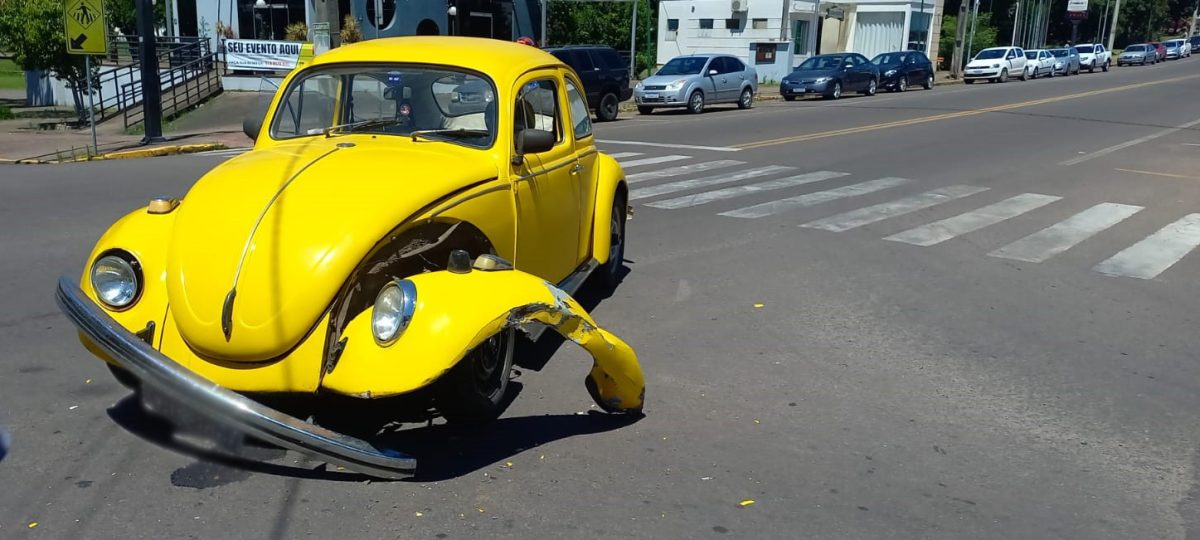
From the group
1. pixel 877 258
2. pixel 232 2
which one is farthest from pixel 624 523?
pixel 232 2

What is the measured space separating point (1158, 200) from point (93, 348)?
40.6 ft

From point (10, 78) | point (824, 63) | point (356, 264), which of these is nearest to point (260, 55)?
point (824, 63)

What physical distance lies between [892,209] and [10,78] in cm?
4840

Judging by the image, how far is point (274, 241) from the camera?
397 cm

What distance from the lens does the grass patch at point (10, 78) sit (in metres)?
41.8

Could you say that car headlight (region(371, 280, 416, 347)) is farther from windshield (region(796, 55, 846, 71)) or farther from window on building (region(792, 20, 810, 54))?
window on building (region(792, 20, 810, 54))

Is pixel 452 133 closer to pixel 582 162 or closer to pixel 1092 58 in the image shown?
pixel 582 162

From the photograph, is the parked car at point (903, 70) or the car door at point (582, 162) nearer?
the car door at point (582, 162)

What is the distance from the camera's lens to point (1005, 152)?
16.8m

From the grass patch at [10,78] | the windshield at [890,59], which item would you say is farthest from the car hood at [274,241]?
the grass patch at [10,78]

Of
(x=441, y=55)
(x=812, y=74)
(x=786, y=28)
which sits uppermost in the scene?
(x=786, y=28)

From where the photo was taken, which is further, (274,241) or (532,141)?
(532,141)

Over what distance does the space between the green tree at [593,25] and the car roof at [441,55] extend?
38.5m

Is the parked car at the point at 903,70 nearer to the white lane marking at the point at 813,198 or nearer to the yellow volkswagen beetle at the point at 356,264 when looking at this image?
the white lane marking at the point at 813,198
